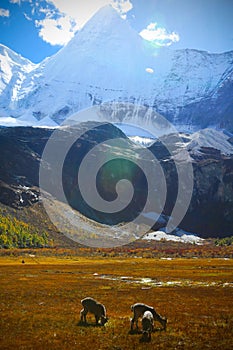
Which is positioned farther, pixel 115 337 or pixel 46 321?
pixel 46 321

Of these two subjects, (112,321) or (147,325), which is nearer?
(147,325)

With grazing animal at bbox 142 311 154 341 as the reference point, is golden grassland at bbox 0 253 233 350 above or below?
below

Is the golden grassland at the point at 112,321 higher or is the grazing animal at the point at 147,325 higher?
the grazing animal at the point at 147,325

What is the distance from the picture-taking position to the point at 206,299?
40969 millimetres

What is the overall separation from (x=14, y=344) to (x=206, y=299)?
81.4 feet

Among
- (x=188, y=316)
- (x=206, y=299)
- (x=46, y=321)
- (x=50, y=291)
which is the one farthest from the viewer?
(x=50, y=291)

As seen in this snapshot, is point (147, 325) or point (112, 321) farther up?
point (147, 325)

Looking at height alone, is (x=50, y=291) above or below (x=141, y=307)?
below

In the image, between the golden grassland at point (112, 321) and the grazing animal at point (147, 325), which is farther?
the grazing animal at point (147, 325)

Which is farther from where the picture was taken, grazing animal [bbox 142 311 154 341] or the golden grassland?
Answer: grazing animal [bbox 142 311 154 341]

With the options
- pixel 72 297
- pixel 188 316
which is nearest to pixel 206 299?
pixel 188 316

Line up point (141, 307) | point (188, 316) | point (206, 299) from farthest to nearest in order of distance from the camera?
point (206, 299) < point (188, 316) < point (141, 307)

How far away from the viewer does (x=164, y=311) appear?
33219 mm

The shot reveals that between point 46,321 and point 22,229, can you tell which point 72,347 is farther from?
point 22,229
